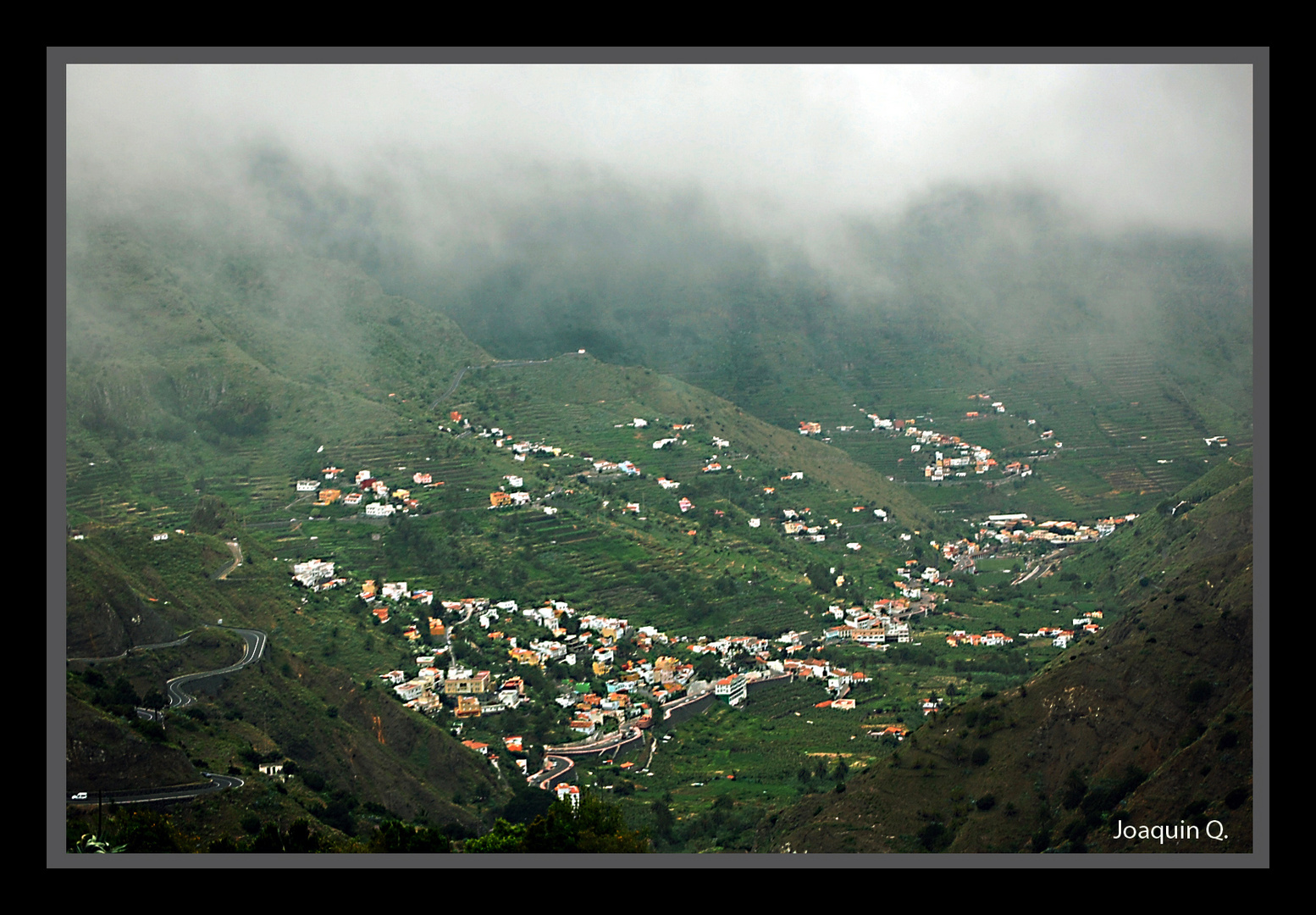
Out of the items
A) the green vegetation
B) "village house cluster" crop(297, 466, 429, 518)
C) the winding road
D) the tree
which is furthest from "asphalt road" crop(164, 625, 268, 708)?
the winding road

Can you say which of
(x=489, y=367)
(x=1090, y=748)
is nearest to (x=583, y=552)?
(x=489, y=367)

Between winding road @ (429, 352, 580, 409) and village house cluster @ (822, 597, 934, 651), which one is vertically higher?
winding road @ (429, 352, 580, 409)

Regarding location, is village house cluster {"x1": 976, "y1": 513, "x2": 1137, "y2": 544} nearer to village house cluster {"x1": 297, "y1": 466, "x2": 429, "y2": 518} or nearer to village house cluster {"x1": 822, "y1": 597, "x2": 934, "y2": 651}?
village house cluster {"x1": 822, "y1": 597, "x2": 934, "y2": 651}

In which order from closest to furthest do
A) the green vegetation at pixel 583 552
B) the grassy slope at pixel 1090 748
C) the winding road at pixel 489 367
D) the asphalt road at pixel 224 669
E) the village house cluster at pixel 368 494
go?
1. the grassy slope at pixel 1090 748
2. the green vegetation at pixel 583 552
3. the asphalt road at pixel 224 669
4. the village house cluster at pixel 368 494
5. the winding road at pixel 489 367

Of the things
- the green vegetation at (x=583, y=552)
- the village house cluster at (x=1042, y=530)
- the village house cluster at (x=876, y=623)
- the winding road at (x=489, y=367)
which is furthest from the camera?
the winding road at (x=489, y=367)

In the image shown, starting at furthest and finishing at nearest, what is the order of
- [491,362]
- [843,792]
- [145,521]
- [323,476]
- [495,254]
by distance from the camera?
[495,254] < [491,362] < [323,476] < [145,521] < [843,792]

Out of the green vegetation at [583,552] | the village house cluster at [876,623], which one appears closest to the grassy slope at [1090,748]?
the green vegetation at [583,552]

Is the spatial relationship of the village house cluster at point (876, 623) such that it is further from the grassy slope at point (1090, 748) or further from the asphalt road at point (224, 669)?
the asphalt road at point (224, 669)

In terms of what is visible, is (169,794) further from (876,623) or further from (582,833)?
(876,623)

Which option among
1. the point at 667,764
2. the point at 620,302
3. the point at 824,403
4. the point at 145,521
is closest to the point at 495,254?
the point at 620,302

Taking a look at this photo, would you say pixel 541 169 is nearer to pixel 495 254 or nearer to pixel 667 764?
pixel 495 254

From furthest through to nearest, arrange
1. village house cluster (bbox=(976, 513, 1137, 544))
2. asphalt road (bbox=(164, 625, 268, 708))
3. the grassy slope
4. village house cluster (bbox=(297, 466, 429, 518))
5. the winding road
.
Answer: the winding road
village house cluster (bbox=(976, 513, 1137, 544))
village house cluster (bbox=(297, 466, 429, 518))
asphalt road (bbox=(164, 625, 268, 708))
the grassy slope
